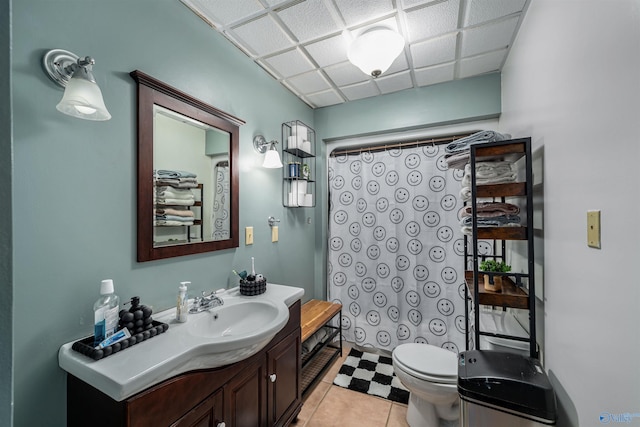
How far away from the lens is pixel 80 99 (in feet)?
2.81

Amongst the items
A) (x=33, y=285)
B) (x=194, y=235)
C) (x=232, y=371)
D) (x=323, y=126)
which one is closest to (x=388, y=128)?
(x=323, y=126)

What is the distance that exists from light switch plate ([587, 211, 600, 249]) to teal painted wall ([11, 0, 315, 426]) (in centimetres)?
168

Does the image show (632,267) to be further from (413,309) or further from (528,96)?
(413,309)

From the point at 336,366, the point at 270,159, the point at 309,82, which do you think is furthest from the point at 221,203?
the point at 336,366

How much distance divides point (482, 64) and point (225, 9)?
179 centimetres

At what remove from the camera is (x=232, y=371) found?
1.14 meters

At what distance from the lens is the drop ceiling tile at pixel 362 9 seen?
53.9 inches

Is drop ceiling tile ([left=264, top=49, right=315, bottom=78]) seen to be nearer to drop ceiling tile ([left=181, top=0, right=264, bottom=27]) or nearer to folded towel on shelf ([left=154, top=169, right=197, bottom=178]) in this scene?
drop ceiling tile ([left=181, top=0, right=264, bottom=27])

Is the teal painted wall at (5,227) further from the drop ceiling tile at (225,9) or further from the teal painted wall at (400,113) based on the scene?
the teal painted wall at (400,113)

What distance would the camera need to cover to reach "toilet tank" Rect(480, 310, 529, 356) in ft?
4.34

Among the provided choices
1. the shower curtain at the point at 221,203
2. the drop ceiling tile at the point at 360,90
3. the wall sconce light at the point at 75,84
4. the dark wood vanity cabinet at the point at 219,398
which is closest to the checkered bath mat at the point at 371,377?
the dark wood vanity cabinet at the point at 219,398

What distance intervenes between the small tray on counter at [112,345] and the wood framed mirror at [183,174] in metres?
0.32

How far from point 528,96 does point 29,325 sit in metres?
2.40

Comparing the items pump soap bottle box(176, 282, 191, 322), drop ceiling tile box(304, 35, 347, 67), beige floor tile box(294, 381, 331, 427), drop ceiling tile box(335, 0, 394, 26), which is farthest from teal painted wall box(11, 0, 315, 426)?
beige floor tile box(294, 381, 331, 427)
